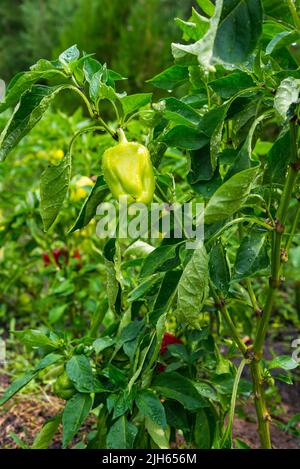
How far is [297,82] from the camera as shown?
65cm

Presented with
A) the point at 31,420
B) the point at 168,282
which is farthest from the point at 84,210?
the point at 31,420

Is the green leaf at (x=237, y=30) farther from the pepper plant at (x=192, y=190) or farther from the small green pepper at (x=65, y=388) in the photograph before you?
the small green pepper at (x=65, y=388)

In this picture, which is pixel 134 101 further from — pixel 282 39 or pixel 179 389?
pixel 179 389

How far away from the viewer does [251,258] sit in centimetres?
80

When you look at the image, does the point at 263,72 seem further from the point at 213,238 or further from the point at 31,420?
the point at 31,420

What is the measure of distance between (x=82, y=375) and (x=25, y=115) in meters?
0.39

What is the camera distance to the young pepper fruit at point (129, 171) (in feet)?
2.41

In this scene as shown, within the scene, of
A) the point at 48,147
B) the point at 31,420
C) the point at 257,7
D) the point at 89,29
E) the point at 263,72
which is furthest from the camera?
the point at 89,29

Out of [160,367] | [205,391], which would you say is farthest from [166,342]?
[205,391]

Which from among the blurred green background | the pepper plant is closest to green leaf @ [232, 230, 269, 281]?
the pepper plant

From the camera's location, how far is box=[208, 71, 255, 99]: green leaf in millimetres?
747

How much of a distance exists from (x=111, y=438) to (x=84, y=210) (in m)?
0.32

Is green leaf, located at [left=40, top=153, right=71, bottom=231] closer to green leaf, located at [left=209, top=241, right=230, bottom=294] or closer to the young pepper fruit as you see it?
the young pepper fruit

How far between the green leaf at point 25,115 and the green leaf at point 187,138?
137 millimetres
